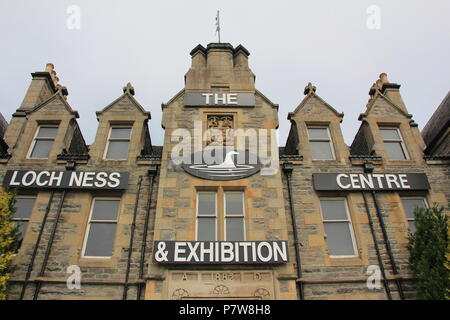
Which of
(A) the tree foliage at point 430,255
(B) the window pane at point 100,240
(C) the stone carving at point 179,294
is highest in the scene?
(B) the window pane at point 100,240

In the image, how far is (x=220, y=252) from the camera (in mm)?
10930

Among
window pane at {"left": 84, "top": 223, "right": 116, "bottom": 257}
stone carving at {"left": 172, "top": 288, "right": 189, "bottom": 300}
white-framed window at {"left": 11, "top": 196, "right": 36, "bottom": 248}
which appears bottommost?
stone carving at {"left": 172, "top": 288, "right": 189, "bottom": 300}

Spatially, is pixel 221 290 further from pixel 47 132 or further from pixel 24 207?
pixel 47 132

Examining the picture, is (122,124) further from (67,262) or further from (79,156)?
(67,262)

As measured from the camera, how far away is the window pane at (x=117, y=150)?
14.4 m

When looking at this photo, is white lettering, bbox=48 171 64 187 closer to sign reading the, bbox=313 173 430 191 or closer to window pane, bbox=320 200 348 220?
sign reading the, bbox=313 173 430 191

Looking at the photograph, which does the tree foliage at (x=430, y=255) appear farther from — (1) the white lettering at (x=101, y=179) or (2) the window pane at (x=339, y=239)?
(1) the white lettering at (x=101, y=179)

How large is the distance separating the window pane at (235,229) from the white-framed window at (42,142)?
798cm

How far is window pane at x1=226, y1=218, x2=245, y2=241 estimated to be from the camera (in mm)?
11790

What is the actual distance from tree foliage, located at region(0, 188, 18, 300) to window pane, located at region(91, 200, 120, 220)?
2.56 meters

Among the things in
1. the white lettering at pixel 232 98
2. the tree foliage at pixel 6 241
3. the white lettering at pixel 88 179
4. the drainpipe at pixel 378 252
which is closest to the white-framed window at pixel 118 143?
the white lettering at pixel 88 179

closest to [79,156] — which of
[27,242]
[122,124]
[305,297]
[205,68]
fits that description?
[122,124]

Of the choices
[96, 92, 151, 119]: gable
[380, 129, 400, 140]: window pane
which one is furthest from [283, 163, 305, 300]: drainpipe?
[96, 92, 151, 119]: gable

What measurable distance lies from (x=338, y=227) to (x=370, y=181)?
7.12 ft
